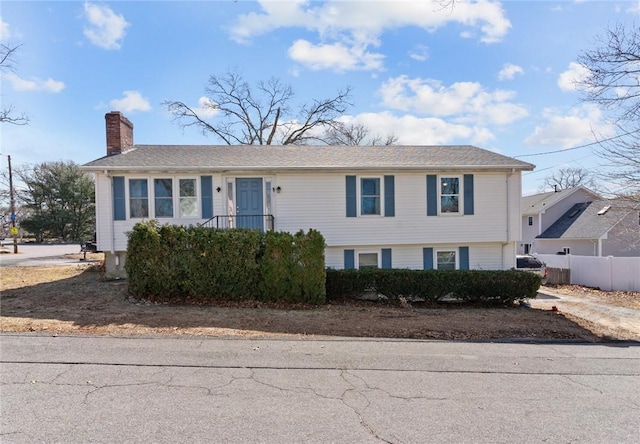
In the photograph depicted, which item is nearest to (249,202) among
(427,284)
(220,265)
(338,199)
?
(338,199)

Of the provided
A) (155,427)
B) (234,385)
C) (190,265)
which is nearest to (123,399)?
(155,427)

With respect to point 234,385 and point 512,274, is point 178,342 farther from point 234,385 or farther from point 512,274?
point 512,274

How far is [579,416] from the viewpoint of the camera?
394 centimetres

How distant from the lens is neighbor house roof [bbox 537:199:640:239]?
25188 millimetres

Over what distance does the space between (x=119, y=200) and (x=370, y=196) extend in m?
8.68

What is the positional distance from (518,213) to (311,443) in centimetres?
1361

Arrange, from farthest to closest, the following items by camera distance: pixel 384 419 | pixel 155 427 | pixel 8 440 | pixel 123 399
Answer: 1. pixel 123 399
2. pixel 384 419
3. pixel 155 427
4. pixel 8 440

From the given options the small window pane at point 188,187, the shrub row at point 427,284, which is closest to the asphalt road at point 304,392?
the shrub row at point 427,284

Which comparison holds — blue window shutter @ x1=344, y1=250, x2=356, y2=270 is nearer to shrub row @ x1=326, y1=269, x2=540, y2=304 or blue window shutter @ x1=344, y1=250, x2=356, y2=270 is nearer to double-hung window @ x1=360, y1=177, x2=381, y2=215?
double-hung window @ x1=360, y1=177, x2=381, y2=215

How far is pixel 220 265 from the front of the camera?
402 inches

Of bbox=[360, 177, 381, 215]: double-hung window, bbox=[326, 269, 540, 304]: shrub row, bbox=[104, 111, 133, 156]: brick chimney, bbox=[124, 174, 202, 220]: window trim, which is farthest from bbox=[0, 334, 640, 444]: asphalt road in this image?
bbox=[104, 111, 133, 156]: brick chimney

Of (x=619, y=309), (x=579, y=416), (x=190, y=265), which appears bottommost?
(x=619, y=309)

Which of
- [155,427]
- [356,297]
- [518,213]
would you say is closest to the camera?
[155,427]

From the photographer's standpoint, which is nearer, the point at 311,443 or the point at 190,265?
the point at 311,443
